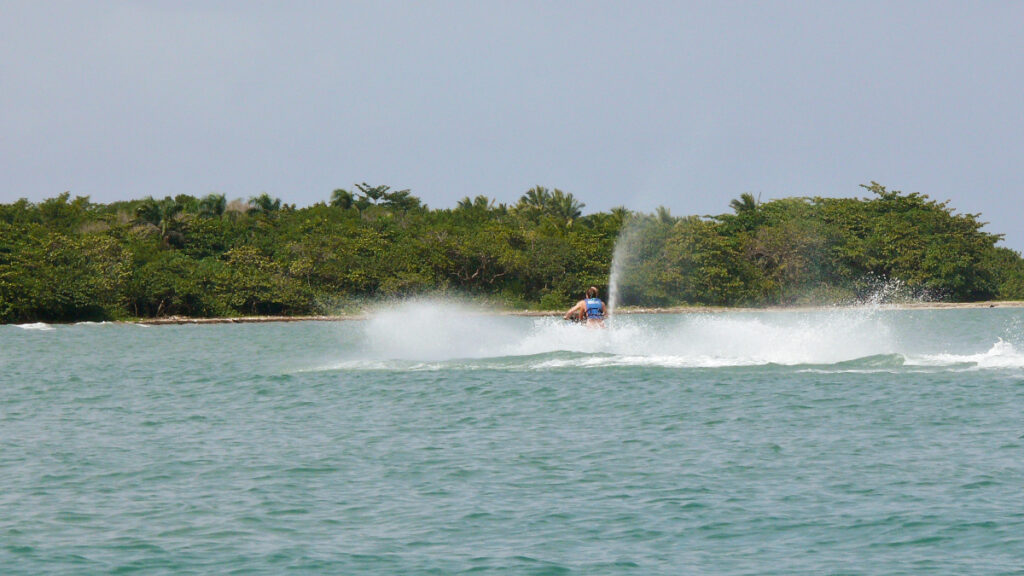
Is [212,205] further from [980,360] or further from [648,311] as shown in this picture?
[980,360]

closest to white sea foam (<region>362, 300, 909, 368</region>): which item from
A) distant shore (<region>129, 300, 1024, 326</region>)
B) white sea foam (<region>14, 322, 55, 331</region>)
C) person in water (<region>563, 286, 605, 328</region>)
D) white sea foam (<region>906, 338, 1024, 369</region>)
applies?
person in water (<region>563, 286, 605, 328</region>)

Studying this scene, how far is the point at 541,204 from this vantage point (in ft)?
406

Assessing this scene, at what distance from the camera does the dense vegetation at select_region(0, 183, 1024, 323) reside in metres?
90.7

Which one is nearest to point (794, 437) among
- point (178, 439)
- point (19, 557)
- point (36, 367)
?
point (178, 439)

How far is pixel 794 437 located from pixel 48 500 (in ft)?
36.8

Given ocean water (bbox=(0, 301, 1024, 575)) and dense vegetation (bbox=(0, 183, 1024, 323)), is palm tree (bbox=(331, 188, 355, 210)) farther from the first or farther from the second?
ocean water (bbox=(0, 301, 1024, 575))

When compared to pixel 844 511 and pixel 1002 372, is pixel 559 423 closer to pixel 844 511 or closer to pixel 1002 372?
pixel 844 511

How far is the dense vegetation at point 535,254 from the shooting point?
90.7 m

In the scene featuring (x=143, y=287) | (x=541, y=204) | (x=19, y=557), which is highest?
(x=541, y=204)

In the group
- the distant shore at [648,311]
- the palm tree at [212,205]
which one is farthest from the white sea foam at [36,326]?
the palm tree at [212,205]

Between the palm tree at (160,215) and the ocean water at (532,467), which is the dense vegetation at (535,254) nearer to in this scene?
the palm tree at (160,215)

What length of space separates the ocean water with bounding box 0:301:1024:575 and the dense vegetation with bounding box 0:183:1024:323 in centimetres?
5526

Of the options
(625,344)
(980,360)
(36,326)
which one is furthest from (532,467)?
(36,326)

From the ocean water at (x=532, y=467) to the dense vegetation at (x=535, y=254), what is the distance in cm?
5526
